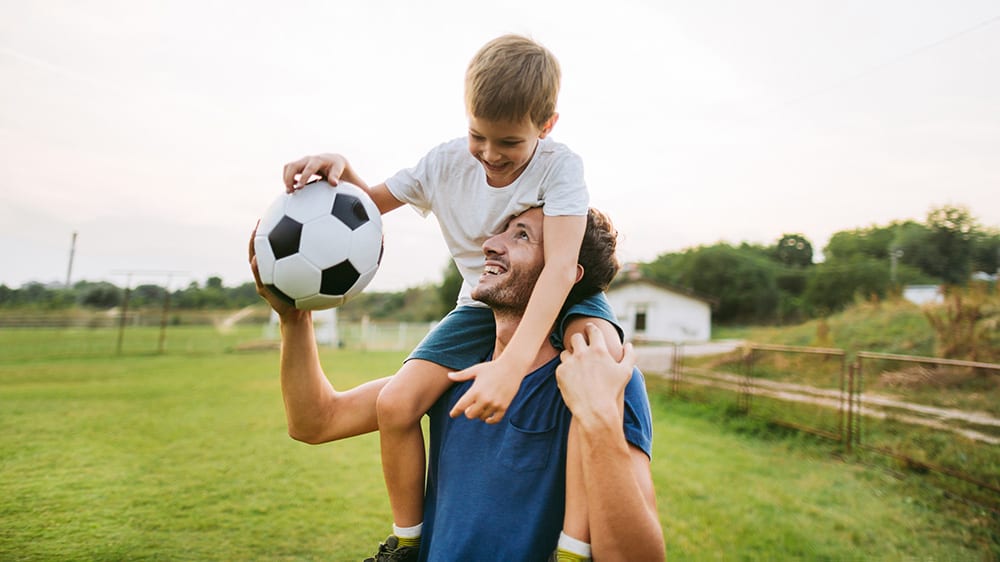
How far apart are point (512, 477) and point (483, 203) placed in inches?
43.6

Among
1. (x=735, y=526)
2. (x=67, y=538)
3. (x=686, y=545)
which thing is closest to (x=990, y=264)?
(x=735, y=526)

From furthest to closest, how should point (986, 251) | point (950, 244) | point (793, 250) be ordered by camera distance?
point (793, 250) < point (950, 244) < point (986, 251)

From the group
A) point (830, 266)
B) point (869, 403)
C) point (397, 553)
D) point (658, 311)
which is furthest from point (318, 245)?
point (658, 311)

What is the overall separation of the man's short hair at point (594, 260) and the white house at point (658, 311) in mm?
31621

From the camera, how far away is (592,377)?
66.0 inches

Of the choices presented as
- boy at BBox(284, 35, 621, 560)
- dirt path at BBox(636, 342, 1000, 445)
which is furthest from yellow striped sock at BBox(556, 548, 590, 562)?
dirt path at BBox(636, 342, 1000, 445)

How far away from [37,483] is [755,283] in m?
37.9

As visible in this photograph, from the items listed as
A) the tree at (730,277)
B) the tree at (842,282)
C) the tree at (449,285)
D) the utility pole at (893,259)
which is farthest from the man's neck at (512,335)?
the tree at (730,277)

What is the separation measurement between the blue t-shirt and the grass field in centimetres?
300

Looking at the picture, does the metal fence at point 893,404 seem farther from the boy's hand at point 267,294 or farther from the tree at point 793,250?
the tree at point 793,250

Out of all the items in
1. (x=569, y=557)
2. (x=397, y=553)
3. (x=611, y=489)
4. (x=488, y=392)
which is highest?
(x=488, y=392)

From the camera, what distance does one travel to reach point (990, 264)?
14602 millimetres

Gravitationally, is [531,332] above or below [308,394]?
above

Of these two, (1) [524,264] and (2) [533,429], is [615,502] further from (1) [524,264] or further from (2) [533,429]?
(1) [524,264]
